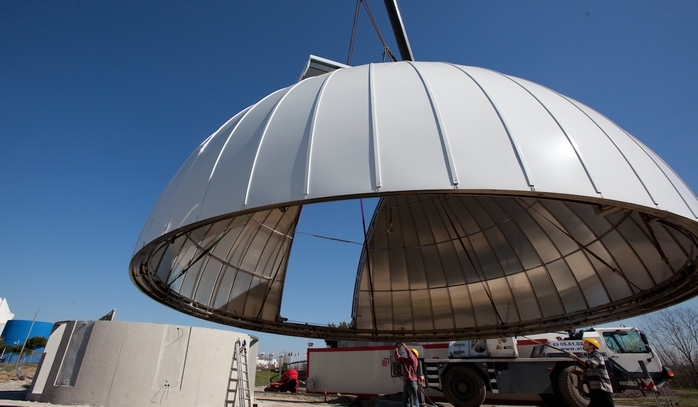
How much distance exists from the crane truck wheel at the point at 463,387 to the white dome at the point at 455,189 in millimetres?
2558

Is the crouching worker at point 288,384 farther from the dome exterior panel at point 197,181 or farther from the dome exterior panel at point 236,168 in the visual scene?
the dome exterior panel at point 236,168

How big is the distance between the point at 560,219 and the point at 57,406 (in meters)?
15.0

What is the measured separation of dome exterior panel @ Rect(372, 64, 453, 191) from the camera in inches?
213

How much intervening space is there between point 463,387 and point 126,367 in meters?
13.4

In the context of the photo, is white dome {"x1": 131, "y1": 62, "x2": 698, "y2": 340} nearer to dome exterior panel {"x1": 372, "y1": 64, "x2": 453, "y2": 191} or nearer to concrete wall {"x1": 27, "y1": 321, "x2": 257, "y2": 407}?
dome exterior panel {"x1": 372, "y1": 64, "x2": 453, "y2": 191}

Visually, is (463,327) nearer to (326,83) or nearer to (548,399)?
(548,399)

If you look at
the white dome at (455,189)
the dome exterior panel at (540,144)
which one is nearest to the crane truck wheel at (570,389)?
the white dome at (455,189)

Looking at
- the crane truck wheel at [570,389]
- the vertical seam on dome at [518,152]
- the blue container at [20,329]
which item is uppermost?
the blue container at [20,329]

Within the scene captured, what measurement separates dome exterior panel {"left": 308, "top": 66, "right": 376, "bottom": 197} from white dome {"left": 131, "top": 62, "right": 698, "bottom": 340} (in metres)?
0.02

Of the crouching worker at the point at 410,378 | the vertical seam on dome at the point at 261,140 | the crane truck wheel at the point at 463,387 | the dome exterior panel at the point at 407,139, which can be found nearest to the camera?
the dome exterior panel at the point at 407,139

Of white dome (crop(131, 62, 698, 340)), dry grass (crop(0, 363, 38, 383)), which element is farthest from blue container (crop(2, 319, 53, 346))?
white dome (crop(131, 62, 698, 340))

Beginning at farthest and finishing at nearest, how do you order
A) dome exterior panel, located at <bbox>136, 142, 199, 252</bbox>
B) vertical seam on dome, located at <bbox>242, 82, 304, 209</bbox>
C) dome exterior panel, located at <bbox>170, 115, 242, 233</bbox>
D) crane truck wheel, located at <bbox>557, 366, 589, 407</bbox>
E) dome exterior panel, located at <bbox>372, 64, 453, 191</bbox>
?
1. crane truck wheel, located at <bbox>557, 366, 589, 407</bbox>
2. dome exterior panel, located at <bbox>136, 142, 199, 252</bbox>
3. dome exterior panel, located at <bbox>170, 115, 242, 233</bbox>
4. vertical seam on dome, located at <bbox>242, 82, 304, 209</bbox>
5. dome exterior panel, located at <bbox>372, 64, 453, 191</bbox>

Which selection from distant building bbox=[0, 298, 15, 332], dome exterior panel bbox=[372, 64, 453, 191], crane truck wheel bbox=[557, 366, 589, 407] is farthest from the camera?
distant building bbox=[0, 298, 15, 332]

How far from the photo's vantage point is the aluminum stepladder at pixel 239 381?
31.6 ft
